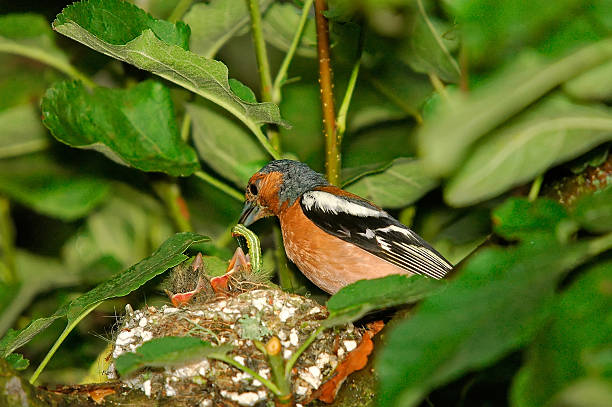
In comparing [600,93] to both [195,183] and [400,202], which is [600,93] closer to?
[400,202]

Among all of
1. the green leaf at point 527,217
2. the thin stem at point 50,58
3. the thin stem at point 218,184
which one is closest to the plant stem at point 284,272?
the thin stem at point 218,184

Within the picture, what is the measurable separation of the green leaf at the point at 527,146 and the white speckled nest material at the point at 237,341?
139cm

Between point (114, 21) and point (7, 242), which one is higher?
point (114, 21)

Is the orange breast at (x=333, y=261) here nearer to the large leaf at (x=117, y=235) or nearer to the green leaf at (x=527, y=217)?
the large leaf at (x=117, y=235)

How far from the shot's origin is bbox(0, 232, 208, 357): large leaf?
2.46 meters

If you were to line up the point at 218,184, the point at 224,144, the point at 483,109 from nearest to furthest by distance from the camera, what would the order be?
the point at 483,109 → the point at 218,184 → the point at 224,144

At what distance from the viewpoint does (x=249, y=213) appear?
13.8 ft

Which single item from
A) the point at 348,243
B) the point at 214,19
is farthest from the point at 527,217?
the point at 214,19

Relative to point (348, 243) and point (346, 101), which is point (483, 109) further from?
point (348, 243)

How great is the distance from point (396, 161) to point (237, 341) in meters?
1.17

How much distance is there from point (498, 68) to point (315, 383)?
6.30 ft

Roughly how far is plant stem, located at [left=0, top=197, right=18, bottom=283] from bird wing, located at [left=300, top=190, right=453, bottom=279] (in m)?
1.91

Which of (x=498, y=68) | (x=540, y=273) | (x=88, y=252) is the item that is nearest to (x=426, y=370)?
(x=540, y=273)

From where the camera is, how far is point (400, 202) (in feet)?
11.9
